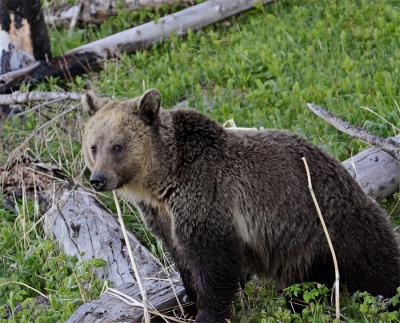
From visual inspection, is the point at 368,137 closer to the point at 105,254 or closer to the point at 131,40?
the point at 105,254

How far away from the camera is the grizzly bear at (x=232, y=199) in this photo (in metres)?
5.30

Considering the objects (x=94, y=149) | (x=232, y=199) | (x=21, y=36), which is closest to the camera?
(x=232, y=199)

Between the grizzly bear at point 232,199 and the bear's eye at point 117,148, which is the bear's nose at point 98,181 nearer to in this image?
the grizzly bear at point 232,199

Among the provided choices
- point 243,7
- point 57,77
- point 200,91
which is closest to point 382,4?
point 243,7

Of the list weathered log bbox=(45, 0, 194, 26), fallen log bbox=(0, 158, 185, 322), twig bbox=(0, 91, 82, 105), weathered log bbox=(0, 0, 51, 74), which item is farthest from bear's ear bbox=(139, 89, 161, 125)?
weathered log bbox=(45, 0, 194, 26)

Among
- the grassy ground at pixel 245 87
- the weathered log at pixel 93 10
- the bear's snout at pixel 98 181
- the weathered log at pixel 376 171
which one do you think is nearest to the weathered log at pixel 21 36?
the grassy ground at pixel 245 87

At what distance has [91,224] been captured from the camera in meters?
6.77

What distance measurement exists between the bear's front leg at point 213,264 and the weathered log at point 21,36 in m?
5.11

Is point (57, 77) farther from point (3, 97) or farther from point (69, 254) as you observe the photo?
point (69, 254)

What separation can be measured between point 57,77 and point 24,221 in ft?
10.5

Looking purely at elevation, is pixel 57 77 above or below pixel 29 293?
above

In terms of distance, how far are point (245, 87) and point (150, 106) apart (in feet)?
12.4

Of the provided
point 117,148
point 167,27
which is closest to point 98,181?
point 117,148

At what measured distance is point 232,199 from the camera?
535 cm
